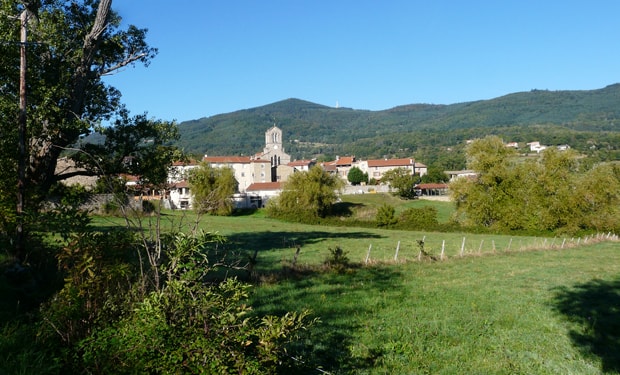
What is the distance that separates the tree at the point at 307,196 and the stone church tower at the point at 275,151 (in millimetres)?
54021

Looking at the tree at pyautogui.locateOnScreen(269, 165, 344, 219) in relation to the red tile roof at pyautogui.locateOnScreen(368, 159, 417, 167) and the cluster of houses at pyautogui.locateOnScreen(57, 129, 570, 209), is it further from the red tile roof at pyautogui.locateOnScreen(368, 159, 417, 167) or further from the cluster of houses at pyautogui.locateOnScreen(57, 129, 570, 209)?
the red tile roof at pyautogui.locateOnScreen(368, 159, 417, 167)

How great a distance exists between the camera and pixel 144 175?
1714 cm

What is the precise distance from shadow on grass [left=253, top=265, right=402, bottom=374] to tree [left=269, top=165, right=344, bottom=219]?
4841cm

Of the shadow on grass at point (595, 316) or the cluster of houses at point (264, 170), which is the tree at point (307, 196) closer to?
the cluster of houses at point (264, 170)

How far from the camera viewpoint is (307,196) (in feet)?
221

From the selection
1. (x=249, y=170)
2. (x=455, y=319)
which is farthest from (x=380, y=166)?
(x=455, y=319)

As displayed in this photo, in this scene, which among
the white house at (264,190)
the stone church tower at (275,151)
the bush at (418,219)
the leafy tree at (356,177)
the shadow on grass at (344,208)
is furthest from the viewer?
the leafy tree at (356,177)

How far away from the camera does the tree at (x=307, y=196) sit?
221 feet

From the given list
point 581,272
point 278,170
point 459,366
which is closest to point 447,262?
point 581,272

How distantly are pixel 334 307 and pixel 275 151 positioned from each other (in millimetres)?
123982

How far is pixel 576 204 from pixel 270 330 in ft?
185

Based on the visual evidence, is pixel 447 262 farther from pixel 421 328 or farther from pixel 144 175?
pixel 144 175

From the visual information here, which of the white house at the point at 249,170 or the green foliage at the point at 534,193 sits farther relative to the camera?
the white house at the point at 249,170

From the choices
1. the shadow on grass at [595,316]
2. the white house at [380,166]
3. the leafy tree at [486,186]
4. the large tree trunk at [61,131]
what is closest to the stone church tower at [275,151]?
the white house at [380,166]
